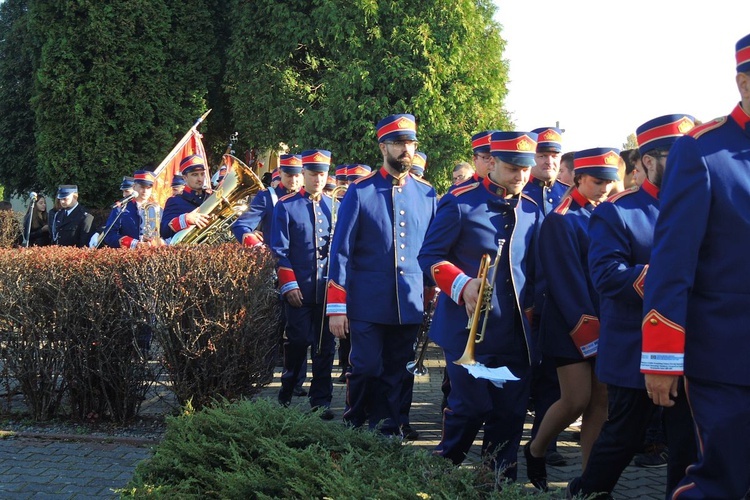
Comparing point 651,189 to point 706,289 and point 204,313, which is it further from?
point 204,313

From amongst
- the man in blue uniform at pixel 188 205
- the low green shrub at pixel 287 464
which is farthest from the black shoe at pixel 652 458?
the man in blue uniform at pixel 188 205

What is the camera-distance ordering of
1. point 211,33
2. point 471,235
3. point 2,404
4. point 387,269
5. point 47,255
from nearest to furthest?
point 471,235 < point 387,269 < point 47,255 < point 2,404 < point 211,33

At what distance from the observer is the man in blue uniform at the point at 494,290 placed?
4441 mm

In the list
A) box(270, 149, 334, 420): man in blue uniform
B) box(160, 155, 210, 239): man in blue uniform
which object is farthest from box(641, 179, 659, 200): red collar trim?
box(160, 155, 210, 239): man in blue uniform

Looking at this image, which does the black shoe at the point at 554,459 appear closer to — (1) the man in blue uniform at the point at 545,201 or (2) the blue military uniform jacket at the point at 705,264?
(1) the man in blue uniform at the point at 545,201

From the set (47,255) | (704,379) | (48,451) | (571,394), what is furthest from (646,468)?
(47,255)

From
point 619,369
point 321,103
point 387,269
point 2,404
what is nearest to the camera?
point 619,369

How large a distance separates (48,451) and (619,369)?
4.01 meters

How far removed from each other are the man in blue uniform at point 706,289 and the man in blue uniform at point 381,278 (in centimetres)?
258

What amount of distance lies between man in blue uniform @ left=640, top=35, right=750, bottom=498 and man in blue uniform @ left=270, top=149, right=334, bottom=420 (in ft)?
13.6

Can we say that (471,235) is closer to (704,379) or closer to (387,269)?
(387,269)

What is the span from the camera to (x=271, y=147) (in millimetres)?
21828

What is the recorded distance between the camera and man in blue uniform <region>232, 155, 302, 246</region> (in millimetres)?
7762

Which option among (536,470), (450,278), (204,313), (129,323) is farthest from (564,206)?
(129,323)
